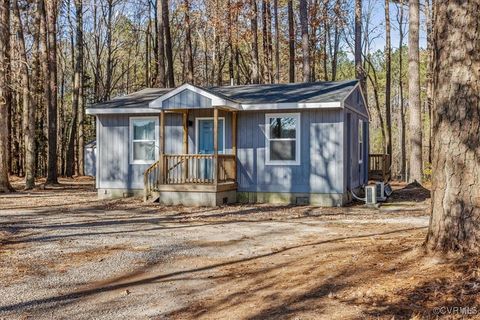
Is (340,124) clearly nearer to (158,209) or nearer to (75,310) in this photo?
(158,209)

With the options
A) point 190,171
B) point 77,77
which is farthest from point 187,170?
point 77,77

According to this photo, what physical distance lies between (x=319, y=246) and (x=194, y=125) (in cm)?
794

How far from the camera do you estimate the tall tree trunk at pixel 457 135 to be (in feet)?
16.0

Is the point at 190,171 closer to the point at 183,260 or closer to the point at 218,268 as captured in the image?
the point at 183,260

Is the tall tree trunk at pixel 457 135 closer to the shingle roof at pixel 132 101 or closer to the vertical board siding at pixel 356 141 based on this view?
the vertical board siding at pixel 356 141

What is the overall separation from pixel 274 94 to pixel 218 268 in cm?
893

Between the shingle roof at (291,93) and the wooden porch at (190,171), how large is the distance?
90cm

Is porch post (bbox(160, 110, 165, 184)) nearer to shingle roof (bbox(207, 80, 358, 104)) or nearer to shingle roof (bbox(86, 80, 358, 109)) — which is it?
shingle roof (bbox(86, 80, 358, 109))

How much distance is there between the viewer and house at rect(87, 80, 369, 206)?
520 inches

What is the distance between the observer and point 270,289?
5.07 m

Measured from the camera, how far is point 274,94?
14.4m

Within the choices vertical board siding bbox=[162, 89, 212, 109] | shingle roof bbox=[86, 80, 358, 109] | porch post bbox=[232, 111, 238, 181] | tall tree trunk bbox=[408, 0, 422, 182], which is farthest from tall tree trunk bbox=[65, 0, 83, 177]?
tall tree trunk bbox=[408, 0, 422, 182]

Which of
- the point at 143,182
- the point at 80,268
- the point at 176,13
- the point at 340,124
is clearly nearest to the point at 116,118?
the point at 143,182

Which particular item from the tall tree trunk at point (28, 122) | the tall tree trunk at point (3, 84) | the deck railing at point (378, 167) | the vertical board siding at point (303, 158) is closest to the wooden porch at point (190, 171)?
the vertical board siding at point (303, 158)
